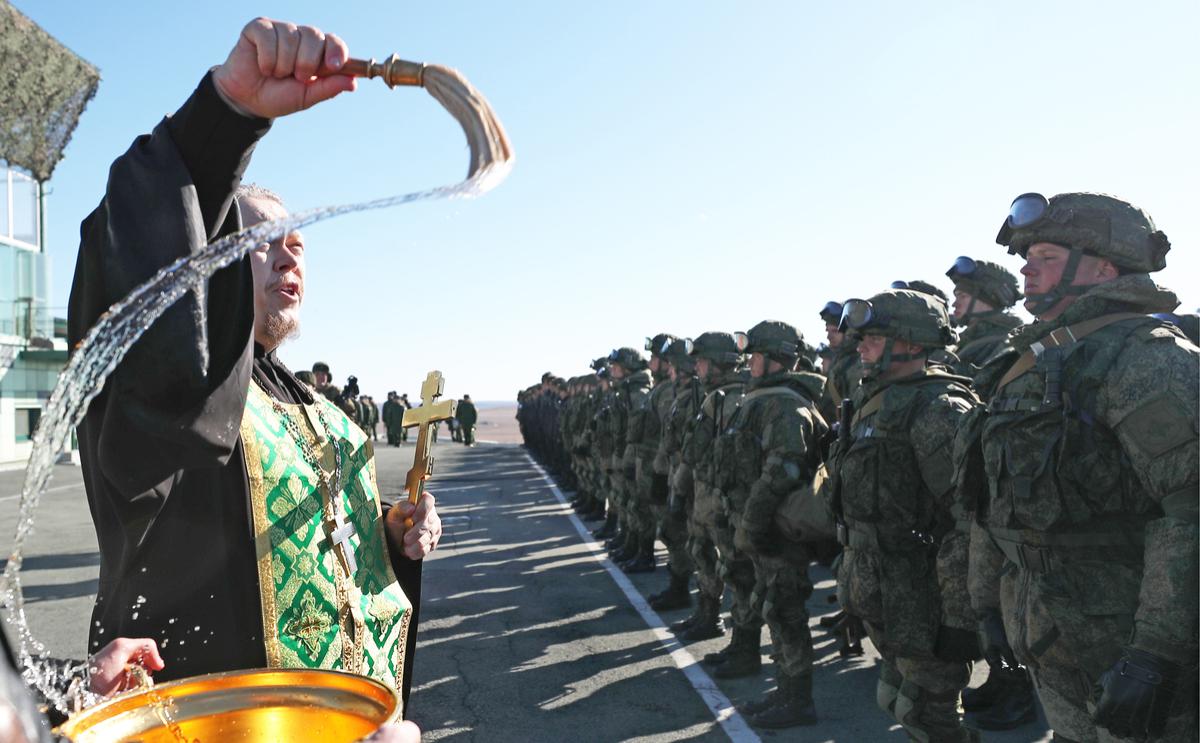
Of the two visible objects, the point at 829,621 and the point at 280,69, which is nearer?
the point at 280,69

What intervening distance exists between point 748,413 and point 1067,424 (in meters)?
3.95

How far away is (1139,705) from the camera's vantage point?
2762 mm

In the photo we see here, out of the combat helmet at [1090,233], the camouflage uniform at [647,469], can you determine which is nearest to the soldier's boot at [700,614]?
the camouflage uniform at [647,469]

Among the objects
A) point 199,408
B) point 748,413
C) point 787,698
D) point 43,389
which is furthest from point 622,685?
point 43,389

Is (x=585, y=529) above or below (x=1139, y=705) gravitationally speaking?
below

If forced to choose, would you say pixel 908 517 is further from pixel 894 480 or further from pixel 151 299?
pixel 151 299

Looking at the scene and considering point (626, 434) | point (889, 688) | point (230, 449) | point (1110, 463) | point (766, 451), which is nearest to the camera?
point (230, 449)

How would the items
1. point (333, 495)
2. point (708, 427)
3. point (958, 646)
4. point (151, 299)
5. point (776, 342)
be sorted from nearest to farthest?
point (151, 299) < point (333, 495) < point (958, 646) < point (776, 342) < point (708, 427)

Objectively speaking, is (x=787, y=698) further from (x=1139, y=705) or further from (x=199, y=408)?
(x=199, y=408)

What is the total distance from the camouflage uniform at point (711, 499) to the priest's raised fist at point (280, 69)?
21.5 feet

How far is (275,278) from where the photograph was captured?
2.19 meters

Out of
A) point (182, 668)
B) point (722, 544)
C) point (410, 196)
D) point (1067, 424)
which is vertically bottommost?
point (722, 544)

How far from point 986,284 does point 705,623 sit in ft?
13.3

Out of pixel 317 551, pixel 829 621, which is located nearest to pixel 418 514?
pixel 317 551
